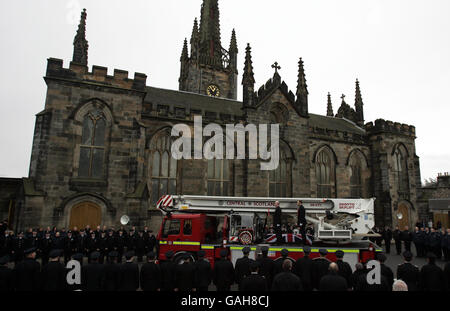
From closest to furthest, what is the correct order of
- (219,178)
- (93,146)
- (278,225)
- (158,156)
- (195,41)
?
(278,225) < (93,146) < (158,156) < (219,178) < (195,41)

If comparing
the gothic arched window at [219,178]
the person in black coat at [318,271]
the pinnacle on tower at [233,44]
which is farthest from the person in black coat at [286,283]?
the pinnacle on tower at [233,44]

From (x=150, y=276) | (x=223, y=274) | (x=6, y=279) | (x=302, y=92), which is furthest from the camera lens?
(x=302, y=92)

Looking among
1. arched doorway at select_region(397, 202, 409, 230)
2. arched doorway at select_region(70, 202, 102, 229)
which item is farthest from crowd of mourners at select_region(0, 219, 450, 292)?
arched doorway at select_region(397, 202, 409, 230)

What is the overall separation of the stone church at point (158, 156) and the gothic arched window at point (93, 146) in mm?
56

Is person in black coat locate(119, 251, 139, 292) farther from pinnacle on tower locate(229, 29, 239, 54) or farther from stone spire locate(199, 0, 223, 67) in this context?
pinnacle on tower locate(229, 29, 239, 54)

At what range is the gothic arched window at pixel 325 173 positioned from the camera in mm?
25753

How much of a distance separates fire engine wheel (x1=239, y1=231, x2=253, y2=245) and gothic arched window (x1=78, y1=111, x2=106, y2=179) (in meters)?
10.4

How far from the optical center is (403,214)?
1064 inches

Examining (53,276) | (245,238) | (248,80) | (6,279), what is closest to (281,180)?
(248,80)

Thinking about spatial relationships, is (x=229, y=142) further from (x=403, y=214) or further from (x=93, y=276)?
(x=403, y=214)

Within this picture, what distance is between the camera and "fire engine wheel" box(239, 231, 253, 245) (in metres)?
11.4

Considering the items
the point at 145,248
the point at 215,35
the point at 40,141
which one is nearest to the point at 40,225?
the point at 40,141

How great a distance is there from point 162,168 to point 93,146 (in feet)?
15.2

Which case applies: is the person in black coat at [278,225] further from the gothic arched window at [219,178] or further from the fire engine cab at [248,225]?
the gothic arched window at [219,178]
